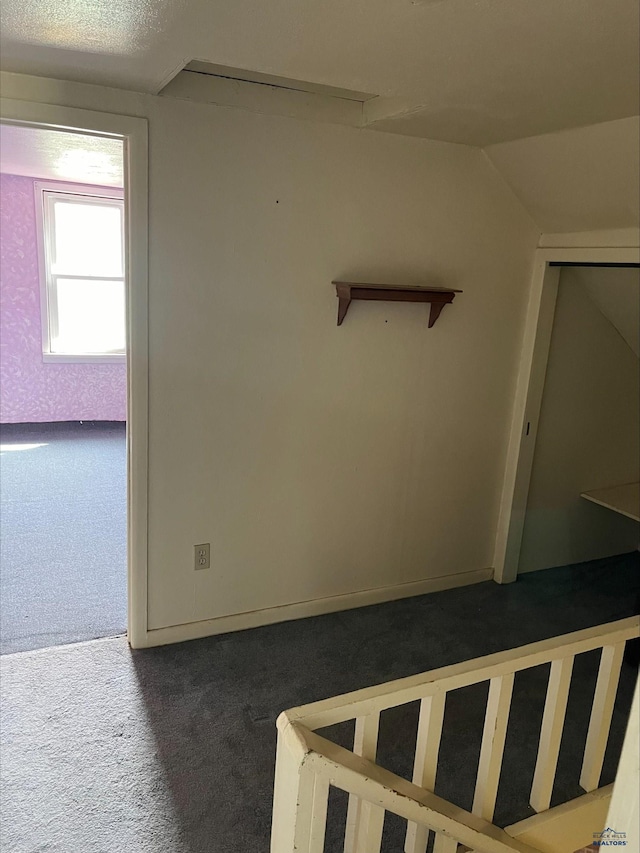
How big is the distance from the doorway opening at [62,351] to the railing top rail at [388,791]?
260 cm

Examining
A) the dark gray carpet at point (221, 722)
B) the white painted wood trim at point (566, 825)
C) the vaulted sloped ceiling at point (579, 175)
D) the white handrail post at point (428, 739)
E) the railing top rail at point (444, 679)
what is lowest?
the dark gray carpet at point (221, 722)

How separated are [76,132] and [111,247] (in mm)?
3716

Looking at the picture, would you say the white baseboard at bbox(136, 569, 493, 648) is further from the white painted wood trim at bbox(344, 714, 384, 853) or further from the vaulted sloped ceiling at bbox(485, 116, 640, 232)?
the vaulted sloped ceiling at bbox(485, 116, 640, 232)

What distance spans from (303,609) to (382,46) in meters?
2.28

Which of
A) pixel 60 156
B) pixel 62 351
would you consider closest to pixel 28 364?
pixel 62 351

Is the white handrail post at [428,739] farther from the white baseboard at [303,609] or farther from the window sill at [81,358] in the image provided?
the window sill at [81,358]

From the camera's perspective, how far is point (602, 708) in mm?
1525

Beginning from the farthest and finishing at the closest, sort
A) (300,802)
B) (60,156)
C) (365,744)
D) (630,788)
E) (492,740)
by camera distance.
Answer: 1. (60,156)
2. (492,740)
3. (365,744)
4. (300,802)
5. (630,788)

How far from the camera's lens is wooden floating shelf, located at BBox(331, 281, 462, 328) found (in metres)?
2.67

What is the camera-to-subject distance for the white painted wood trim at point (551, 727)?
1431 mm

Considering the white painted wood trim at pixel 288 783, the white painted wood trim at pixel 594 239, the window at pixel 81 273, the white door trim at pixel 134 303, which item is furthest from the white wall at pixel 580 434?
the window at pixel 81 273

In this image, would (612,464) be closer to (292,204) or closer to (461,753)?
(461,753)

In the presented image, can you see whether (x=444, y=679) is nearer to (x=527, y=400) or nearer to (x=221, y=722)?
(x=221, y=722)

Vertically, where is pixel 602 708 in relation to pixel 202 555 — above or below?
above
